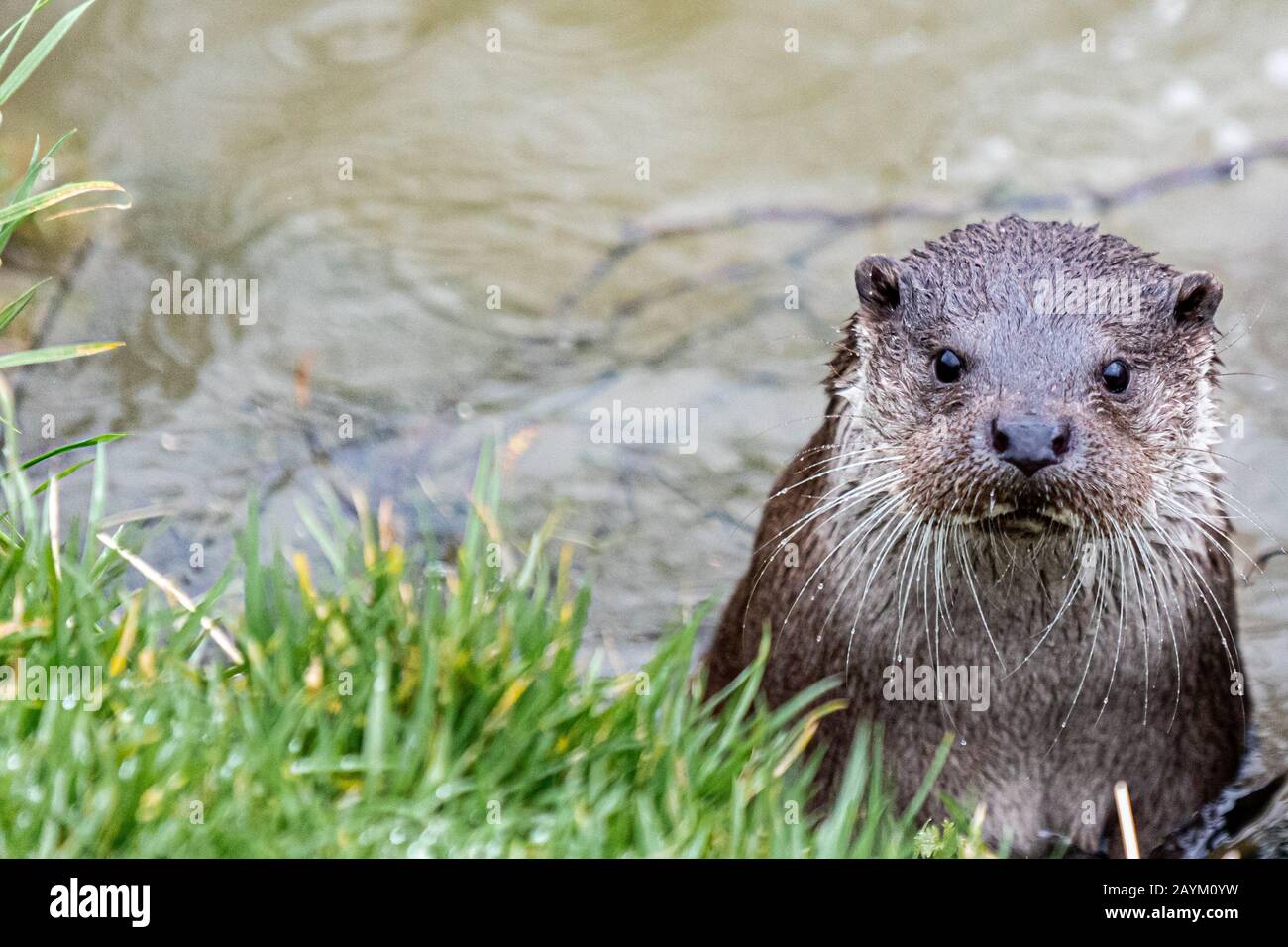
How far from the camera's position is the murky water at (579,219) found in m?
5.25

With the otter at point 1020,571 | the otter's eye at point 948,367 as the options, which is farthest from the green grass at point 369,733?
the otter's eye at point 948,367

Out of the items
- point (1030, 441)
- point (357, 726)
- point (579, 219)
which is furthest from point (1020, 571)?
point (579, 219)

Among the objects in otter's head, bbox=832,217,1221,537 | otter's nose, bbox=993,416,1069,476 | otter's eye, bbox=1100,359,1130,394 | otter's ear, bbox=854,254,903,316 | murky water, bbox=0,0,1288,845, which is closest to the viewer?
otter's nose, bbox=993,416,1069,476

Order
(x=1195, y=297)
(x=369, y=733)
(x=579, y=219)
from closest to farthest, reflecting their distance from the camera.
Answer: (x=369, y=733)
(x=1195, y=297)
(x=579, y=219)

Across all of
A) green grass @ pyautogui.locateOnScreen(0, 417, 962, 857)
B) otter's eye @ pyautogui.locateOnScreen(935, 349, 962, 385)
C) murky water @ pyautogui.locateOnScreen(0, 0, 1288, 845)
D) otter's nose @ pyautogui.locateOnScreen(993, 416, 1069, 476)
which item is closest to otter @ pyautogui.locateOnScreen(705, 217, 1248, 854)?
otter's eye @ pyautogui.locateOnScreen(935, 349, 962, 385)

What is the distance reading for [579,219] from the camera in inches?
254

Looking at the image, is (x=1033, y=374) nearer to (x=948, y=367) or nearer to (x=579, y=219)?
(x=948, y=367)

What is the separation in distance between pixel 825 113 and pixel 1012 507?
13.3 feet

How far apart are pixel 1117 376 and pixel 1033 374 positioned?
218 millimetres

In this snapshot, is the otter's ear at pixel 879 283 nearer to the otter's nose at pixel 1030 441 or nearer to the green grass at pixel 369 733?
the otter's nose at pixel 1030 441

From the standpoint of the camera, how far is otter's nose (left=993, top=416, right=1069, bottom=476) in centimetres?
306

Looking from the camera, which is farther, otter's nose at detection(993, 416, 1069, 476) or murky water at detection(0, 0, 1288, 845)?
murky water at detection(0, 0, 1288, 845)

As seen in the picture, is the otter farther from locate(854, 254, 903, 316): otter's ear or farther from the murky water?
the murky water
